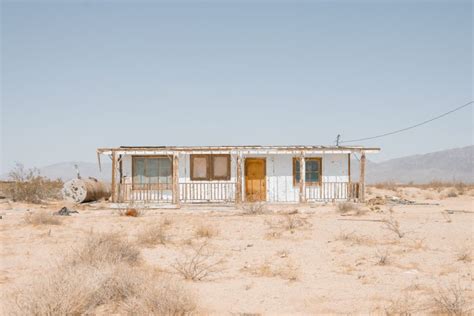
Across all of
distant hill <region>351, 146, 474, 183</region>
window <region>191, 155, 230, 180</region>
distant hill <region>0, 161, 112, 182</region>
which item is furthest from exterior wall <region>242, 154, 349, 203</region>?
distant hill <region>0, 161, 112, 182</region>

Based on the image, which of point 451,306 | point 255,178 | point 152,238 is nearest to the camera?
point 451,306

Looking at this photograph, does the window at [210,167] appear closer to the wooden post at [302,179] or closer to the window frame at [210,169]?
the window frame at [210,169]

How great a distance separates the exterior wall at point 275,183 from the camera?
21312mm

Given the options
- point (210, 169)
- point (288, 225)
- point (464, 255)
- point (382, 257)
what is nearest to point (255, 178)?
point (210, 169)

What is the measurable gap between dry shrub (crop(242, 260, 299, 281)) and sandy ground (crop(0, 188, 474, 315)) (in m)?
0.02

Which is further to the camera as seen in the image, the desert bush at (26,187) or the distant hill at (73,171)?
the distant hill at (73,171)

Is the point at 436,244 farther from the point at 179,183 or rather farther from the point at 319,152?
the point at 179,183

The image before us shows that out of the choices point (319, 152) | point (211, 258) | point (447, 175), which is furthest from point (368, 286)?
point (447, 175)

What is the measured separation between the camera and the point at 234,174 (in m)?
21.6

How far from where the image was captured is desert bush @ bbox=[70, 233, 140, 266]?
7.94m

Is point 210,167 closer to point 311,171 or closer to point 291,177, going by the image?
point 291,177

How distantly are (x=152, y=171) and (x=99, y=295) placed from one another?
51.2 ft

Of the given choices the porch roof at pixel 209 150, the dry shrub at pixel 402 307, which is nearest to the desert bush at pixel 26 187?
the porch roof at pixel 209 150

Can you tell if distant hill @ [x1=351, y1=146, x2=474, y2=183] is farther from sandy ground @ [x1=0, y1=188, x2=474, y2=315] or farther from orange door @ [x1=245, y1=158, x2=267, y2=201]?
sandy ground @ [x1=0, y1=188, x2=474, y2=315]
